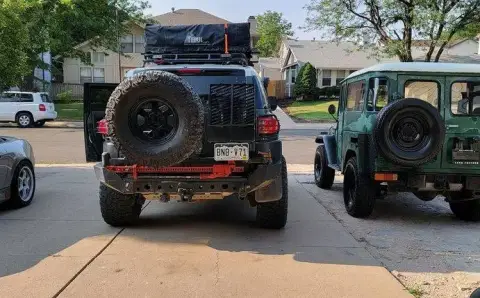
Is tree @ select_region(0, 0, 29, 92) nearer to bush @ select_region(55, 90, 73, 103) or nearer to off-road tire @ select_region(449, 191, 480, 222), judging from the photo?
off-road tire @ select_region(449, 191, 480, 222)

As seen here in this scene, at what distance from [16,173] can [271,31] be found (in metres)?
82.4

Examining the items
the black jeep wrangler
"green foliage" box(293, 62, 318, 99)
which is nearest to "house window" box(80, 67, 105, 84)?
"green foliage" box(293, 62, 318, 99)

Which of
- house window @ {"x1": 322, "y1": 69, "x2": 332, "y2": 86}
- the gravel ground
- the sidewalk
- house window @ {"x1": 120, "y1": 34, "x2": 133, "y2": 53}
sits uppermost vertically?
house window @ {"x1": 120, "y1": 34, "x2": 133, "y2": 53}

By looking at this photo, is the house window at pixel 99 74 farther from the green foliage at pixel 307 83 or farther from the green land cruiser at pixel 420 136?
the green land cruiser at pixel 420 136

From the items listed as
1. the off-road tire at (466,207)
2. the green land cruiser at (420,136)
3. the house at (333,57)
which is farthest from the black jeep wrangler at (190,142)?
the house at (333,57)

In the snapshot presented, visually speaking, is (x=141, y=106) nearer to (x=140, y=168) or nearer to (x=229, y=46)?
(x=140, y=168)

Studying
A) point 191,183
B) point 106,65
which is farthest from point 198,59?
point 106,65

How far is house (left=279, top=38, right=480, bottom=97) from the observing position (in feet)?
145

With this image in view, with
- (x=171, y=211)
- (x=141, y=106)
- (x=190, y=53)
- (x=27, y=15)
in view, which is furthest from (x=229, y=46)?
(x=27, y=15)

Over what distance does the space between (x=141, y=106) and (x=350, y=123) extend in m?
3.81

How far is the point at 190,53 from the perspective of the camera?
8.34 m

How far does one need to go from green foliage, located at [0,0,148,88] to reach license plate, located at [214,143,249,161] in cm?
1013

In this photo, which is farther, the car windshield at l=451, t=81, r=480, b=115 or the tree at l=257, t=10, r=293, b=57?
the tree at l=257, t=10, r=293, b=57

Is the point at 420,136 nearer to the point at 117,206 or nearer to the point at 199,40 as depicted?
the point at 117,206
